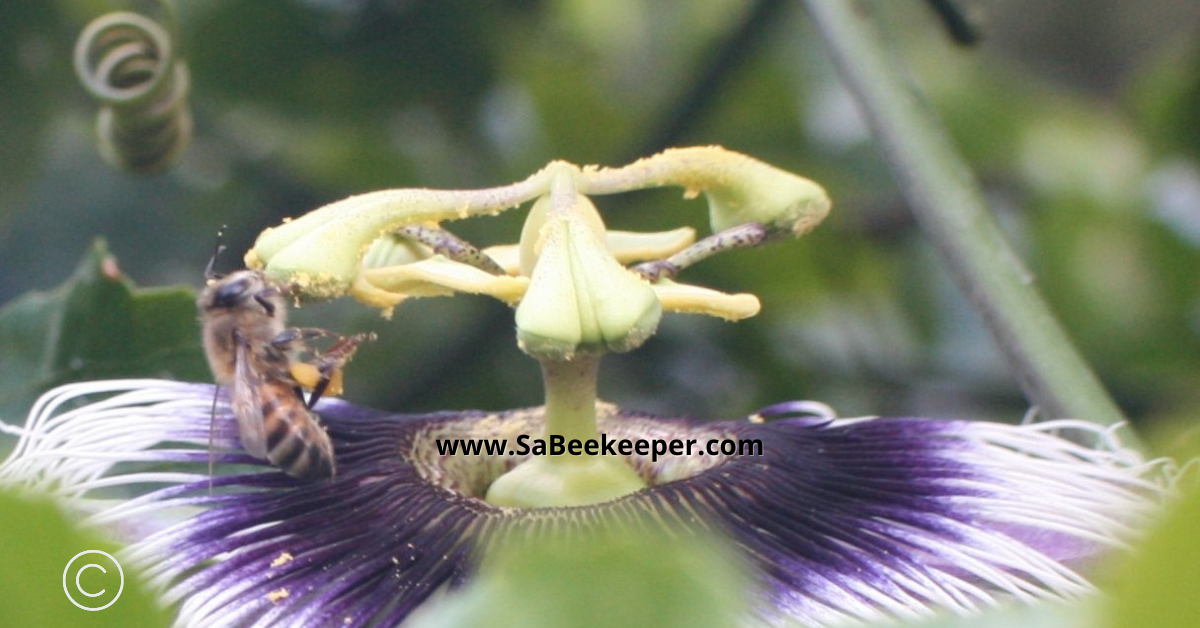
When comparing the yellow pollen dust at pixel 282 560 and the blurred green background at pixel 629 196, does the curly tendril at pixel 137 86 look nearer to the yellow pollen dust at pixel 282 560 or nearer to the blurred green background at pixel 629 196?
the blurred green background at pixel 629 196

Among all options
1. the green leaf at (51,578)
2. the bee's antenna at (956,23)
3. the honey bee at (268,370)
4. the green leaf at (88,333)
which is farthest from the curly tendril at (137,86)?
the green leaf at (51,578)

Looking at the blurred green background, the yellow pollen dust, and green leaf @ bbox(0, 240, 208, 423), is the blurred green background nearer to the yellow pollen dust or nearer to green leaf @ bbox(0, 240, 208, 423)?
green leaf @ bbox(0, 240, 208, 423)

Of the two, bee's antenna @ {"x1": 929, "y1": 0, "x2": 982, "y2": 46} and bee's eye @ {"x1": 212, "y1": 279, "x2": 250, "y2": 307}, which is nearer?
bee's eye @ {"x1": 212, "y1": 279, "x2": 250, "y2": 307}

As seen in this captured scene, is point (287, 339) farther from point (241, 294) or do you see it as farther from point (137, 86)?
point (137, 86)

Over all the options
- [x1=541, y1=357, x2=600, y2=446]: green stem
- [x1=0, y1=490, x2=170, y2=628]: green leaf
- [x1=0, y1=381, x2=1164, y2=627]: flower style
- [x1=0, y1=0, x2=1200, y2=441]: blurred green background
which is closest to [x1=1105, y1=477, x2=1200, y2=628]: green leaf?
[x1=0, y1=490, x2=170, y2=628]: green leaf

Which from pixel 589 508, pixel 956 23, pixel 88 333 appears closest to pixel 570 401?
pixel 589 508

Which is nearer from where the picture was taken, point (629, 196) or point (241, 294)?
point (241, 294)

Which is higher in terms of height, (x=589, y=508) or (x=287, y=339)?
(x=287, y=339)

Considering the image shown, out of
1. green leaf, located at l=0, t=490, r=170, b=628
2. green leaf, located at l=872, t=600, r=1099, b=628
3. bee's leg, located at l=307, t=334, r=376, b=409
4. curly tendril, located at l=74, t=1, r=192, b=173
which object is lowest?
green leaf, located at l=872, t=600, r=1099, b=628
